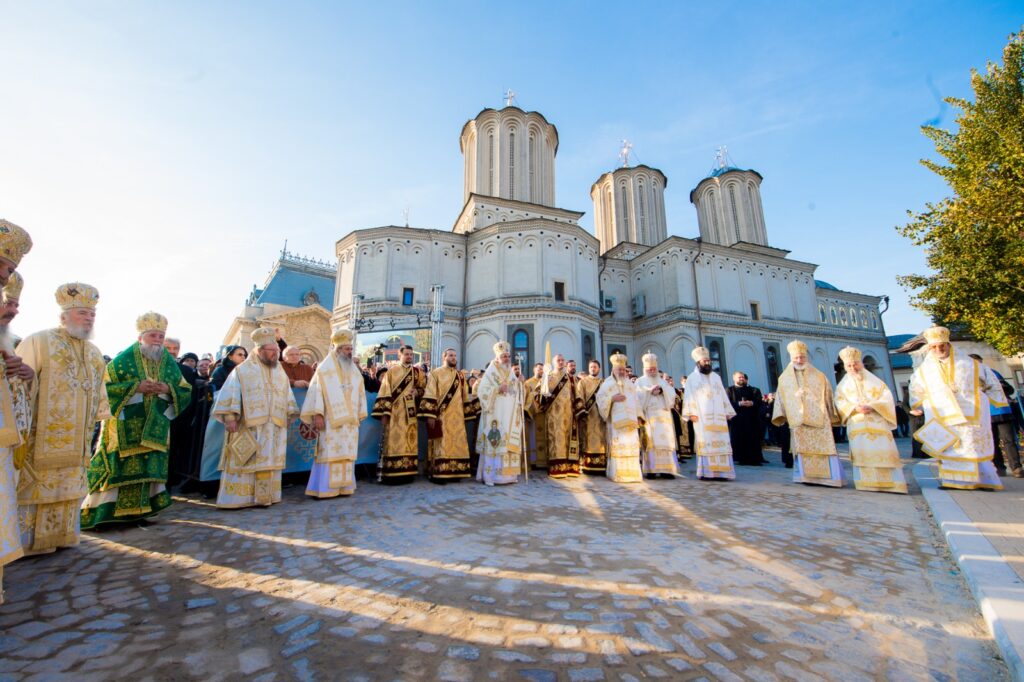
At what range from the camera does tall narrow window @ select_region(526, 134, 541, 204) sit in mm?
27906

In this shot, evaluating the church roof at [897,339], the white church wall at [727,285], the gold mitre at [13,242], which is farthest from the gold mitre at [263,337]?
the church roof at [897,339]

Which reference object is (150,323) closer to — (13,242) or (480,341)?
(13,242)

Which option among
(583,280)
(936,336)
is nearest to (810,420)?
(936,336)

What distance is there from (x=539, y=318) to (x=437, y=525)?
61.6 ft

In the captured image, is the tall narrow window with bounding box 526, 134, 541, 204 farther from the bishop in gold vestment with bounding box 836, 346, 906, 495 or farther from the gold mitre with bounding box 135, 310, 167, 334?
the gold mitre with bounding box 135, 310, 167, 334

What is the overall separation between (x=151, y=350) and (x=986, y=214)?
1560 cm

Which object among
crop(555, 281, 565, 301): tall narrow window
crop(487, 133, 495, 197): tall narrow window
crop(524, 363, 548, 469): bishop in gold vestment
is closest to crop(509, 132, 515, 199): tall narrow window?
crop(487, 133, 495, 197): tall narrow window

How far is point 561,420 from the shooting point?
24.3 ft

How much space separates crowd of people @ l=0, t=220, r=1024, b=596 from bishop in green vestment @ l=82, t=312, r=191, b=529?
0.01 metres

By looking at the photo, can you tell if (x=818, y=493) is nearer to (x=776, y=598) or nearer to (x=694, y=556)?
(x=694, y=556)

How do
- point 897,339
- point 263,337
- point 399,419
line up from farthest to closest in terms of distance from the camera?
point 897,339
point 399,419
point 263,337

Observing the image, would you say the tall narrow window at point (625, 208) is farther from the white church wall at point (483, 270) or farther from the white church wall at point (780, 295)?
the white church wall at point (483, 270)

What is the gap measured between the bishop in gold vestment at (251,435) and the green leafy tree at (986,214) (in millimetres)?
14250

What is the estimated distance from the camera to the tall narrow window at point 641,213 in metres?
33.1
